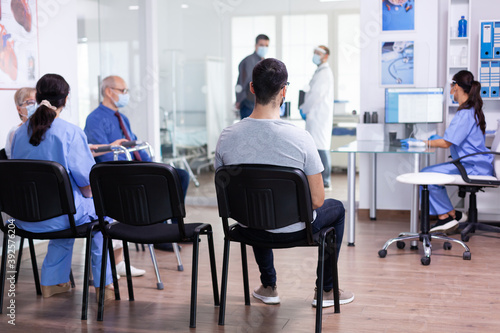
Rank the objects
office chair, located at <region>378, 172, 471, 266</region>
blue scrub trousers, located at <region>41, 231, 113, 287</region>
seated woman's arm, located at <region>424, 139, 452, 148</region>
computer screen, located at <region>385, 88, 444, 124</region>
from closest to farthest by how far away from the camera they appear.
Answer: blue scrub trousers, located at <region>41, 231, 113, 287</region> < office chair, located at <region>378, 172, 471, 266</region> < seated woman's arm, located at <region>424, 139, 452, 148</region> < computer screen, located at <region>385, 88, 444, 124</region>

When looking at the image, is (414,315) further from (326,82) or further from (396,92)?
(326,82)

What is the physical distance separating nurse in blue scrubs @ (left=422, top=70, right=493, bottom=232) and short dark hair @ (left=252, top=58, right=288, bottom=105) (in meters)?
2.25

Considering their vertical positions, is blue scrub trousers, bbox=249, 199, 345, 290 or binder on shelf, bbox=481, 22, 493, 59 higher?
binder on shelf, bbox=481, 22, 493, 59

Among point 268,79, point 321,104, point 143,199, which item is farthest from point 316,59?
point 143,199

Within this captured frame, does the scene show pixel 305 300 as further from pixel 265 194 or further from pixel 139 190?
pixel 139 190

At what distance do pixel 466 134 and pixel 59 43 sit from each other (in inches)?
128

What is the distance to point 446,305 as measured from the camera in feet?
10.7

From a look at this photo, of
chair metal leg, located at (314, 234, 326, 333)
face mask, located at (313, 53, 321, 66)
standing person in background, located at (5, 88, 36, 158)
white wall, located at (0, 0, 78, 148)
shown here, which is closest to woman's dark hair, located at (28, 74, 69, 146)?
standing person in background, located at (5, 88, 36, 158)

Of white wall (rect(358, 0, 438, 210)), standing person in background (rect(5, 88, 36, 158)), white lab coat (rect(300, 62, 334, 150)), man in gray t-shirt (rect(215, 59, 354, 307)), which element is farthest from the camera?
white lab coat (rect(300, 62, 334, 150))

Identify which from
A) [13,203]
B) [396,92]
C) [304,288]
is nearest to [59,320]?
[13,203]

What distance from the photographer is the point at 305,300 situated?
11.1 feet

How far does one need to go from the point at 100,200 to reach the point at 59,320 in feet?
2.21

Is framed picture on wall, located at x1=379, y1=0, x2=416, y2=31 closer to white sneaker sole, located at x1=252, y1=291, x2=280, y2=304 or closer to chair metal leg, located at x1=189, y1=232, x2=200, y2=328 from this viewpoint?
white sneaker sole, located at x1=252, y1=291, x2=280, y2=304

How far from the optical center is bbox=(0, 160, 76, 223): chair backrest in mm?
3049
